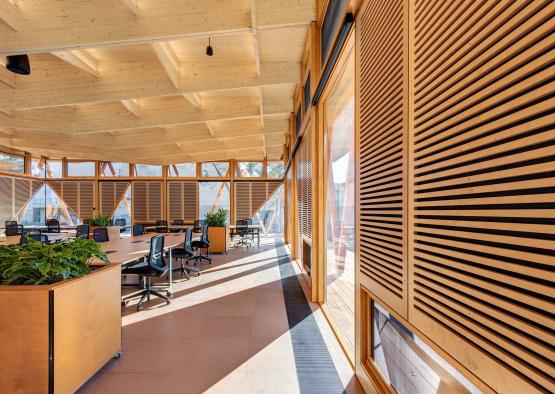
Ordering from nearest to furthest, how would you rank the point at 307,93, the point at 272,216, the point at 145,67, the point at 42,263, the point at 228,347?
the point at 42,263 < the point at 228,347 < the point at 145,67 < the point at 307,93 < the point at 272,216

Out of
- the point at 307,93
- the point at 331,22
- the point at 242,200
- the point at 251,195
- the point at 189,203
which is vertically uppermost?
the point at 331,22

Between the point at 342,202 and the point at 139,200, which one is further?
the point at 139,200

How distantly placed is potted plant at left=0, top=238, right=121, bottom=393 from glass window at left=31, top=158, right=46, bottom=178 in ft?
41.5

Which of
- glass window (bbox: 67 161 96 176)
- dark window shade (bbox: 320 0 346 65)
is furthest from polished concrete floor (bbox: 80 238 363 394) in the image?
glass window (bbox: 67 161 96 176)

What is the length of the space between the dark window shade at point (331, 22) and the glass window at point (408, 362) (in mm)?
2817

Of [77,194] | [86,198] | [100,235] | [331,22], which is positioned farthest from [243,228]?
[77,194]

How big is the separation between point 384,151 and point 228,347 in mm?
2557

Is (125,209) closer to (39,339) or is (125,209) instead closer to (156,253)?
(156,253)

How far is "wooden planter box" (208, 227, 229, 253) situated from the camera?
820cm

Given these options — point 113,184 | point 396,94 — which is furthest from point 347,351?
point 113,184

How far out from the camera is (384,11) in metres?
1.75

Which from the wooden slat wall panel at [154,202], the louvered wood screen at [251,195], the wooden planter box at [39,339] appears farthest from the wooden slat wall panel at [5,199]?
the wooden planter box at [39,339]

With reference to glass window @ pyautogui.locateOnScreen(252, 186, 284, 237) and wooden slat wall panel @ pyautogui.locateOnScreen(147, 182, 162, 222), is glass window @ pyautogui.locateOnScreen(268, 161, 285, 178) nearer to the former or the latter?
glass window @ pyautogui.locateOnScreen(252, 186, 284, 237)

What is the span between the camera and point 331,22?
3.15 metres
